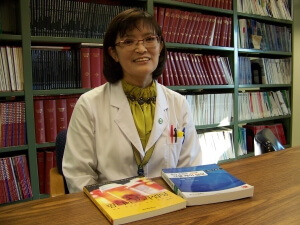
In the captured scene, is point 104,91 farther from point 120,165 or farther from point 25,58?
point 25,58

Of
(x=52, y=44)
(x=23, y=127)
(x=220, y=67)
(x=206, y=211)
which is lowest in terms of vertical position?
(x=206, y=211)

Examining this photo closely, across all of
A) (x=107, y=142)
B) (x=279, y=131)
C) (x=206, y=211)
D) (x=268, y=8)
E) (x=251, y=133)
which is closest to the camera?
(x=206, y=211)

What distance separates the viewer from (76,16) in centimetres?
204

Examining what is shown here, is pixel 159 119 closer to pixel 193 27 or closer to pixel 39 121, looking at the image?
pixel 39 121

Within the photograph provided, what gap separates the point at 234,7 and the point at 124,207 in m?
2.72

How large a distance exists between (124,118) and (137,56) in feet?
0.97

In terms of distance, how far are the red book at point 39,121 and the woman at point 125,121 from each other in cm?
79

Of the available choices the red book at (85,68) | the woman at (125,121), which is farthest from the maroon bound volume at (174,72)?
the woman at (125,121)

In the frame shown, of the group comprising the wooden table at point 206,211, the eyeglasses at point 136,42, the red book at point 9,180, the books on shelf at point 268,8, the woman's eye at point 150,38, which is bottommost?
the red book at point 9,180

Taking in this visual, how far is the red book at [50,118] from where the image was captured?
1983 mm

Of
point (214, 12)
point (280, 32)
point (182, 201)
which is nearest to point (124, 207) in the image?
point (182, 201)

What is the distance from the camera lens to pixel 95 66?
212cm

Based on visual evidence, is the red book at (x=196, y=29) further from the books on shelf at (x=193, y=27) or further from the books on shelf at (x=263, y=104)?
the books on shelf at (x=263, y=104)

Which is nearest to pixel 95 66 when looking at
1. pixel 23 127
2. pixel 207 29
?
pixel 23 127
